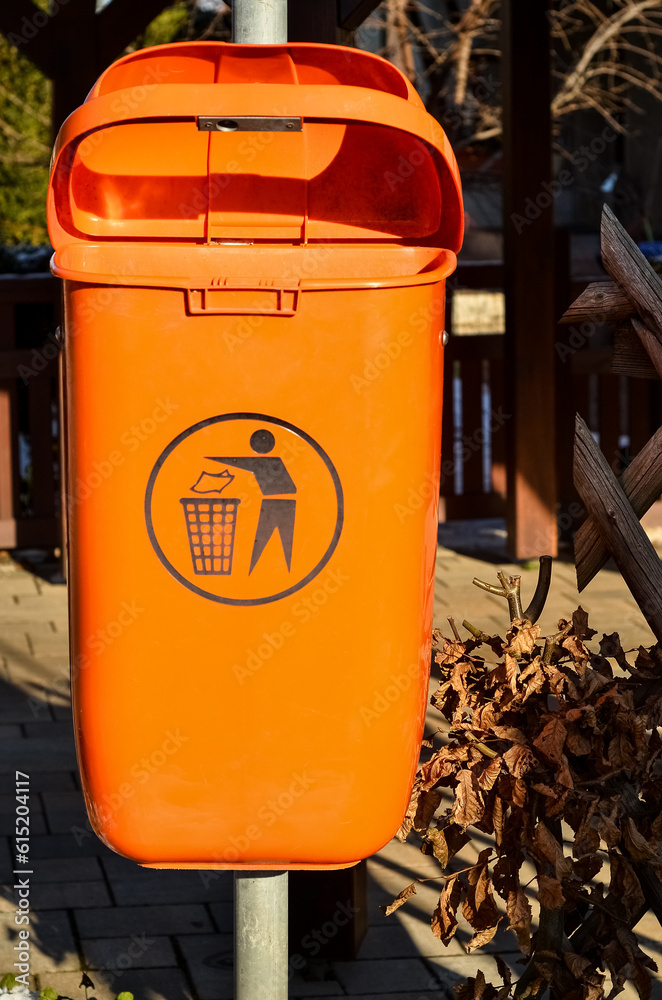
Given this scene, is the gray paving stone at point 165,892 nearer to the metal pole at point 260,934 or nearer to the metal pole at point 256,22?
the metal pole at point 260,934

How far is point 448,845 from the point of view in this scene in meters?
1.99

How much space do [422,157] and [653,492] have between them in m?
0.66

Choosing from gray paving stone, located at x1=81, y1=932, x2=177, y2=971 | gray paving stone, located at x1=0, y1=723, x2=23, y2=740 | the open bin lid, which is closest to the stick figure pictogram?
the open bin lid

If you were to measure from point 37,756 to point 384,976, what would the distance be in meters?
1.54

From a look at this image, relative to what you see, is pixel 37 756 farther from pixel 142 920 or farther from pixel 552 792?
pixel 552 792

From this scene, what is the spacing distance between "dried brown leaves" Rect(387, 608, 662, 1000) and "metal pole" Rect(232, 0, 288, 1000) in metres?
0.24

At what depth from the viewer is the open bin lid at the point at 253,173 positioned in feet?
5.84

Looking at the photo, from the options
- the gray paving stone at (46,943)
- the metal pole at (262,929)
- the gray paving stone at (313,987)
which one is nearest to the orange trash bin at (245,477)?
the metal pole at (262,929)

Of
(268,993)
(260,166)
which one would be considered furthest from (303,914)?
(260,166)

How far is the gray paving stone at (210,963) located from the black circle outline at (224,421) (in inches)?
43.9

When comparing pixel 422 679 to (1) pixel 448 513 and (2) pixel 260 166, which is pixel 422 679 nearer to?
(2) pixel 260 166

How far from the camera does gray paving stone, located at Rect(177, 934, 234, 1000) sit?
242 cm

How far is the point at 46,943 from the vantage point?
8.49ft

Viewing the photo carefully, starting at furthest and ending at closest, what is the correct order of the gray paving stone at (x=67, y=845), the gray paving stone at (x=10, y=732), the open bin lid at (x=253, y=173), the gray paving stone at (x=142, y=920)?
1. the gray paving stone at (x=10, y=732)
2. the gray paving stone at (x=67, y=845)
3. the gray paving stone at (x=142, y=920)
4. the open bin lid at (x=253, y=173)
